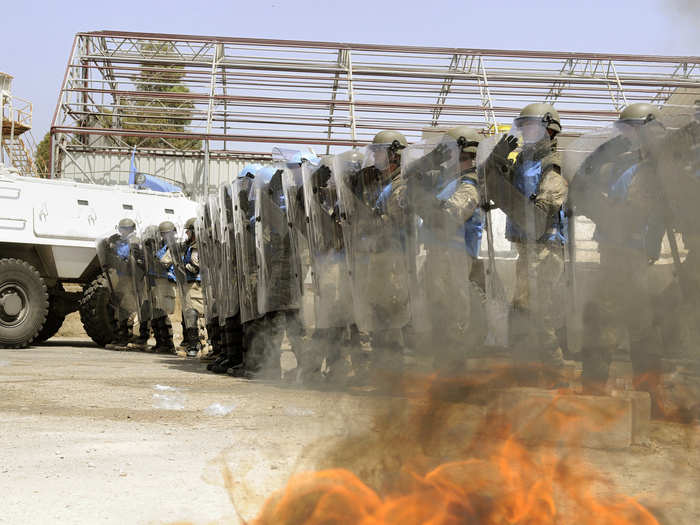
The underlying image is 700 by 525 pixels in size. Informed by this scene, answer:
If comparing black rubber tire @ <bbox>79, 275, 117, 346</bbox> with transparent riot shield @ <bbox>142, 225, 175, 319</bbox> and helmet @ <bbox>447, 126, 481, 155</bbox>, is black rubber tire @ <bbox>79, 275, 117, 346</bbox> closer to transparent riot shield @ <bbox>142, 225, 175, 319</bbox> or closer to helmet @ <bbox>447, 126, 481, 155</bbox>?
transparent riot shield @ <bbox>142, 225, 175, 319</bbox>

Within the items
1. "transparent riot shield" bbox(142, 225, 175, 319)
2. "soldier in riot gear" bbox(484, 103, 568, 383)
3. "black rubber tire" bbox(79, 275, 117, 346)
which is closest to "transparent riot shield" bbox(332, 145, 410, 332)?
"soldier in riot gear" bbox(484, 103, 568, 383)

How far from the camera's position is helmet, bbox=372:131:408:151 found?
21.8ft

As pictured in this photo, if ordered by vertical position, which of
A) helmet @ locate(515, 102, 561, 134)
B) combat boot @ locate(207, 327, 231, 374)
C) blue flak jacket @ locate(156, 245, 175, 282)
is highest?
helmet @ locate(515, 102, 561, 134)

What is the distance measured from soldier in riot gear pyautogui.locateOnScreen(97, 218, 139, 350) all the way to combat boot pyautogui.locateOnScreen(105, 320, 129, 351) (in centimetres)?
11

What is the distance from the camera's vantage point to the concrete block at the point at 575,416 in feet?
14.7

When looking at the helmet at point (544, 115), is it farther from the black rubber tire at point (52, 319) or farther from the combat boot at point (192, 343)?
the black rubber tire at point (52, 319)

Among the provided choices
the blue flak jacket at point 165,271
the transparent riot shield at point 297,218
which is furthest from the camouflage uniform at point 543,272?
the blue flak jacket at point 165,271

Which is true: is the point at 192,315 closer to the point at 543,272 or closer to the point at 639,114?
the point at 543,272

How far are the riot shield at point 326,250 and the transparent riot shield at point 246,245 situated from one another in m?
1.25

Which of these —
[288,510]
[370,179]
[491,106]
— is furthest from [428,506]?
[491,106]

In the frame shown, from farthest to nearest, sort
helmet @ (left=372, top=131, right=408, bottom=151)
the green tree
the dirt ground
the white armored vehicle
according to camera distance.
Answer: the green tree → the white armored vehicle → helmet @ (left=372, top=131, right=408, bottom=151) → the dirt ground

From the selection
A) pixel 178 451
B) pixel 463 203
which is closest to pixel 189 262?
pixel 463 203

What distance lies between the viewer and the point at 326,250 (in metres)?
7.33

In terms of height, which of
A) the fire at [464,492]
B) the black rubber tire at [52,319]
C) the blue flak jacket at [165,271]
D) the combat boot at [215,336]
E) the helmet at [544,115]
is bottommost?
the fire at [464,492]
